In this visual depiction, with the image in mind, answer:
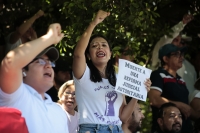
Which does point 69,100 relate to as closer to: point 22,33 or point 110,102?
point 110,102

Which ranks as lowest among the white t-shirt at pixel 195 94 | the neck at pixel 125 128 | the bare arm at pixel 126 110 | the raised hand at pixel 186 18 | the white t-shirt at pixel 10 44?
the neck at pixel 125 128

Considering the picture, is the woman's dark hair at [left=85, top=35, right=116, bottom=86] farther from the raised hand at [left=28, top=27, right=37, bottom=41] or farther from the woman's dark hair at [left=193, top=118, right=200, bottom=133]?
the raised hand at [left=28, top=27, right=37, bottom=41]

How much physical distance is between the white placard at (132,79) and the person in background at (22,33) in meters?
1.98

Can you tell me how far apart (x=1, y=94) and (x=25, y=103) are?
21 centimetres

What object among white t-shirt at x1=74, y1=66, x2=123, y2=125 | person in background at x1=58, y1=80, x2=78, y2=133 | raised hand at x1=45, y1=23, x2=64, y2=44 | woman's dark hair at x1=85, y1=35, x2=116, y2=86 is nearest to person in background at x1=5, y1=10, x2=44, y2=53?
person in background at x1=58, y1=80, x2=78, y2=133

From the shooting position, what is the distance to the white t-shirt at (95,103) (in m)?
5.18

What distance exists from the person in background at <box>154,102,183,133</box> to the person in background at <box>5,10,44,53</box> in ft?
6.57

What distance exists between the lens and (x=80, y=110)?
5238 millimetres

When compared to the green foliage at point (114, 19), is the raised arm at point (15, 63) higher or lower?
lower

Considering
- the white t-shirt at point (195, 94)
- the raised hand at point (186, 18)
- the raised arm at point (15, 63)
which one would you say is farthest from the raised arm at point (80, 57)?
the raised hand at point (186, 18)

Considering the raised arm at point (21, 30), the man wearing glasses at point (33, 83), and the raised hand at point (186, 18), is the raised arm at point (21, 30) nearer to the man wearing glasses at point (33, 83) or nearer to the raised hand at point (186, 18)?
the raised hand at point (186, 18)

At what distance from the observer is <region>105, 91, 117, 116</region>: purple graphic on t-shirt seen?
5.23 metres

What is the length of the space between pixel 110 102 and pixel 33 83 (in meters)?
1.26

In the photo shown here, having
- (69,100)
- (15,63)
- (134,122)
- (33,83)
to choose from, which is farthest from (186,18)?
(15,63)
